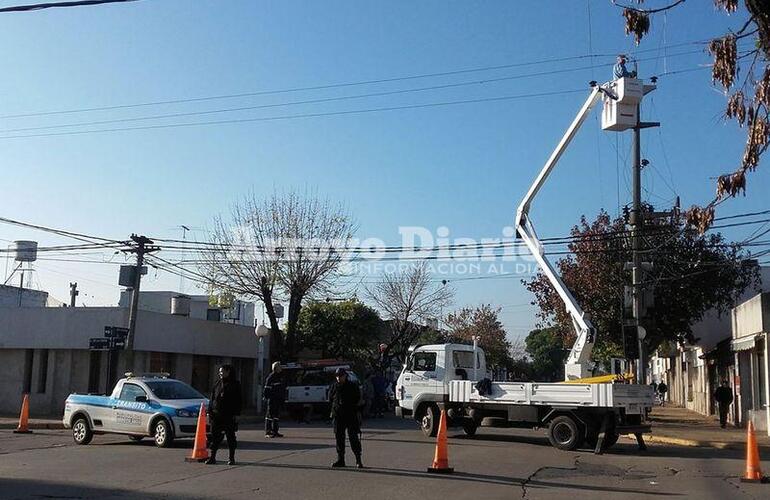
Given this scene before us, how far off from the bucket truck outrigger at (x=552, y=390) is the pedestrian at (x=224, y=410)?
7319mm

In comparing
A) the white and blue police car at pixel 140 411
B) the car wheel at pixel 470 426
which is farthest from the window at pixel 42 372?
the car wheel at pixel 470 426

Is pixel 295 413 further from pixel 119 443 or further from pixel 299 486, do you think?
pixel 299 486

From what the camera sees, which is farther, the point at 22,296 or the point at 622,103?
the point at 22,296

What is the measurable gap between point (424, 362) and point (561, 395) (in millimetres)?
4790

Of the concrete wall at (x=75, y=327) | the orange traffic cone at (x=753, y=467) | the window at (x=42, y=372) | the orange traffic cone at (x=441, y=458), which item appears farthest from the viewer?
the window at (x=42, y=372)

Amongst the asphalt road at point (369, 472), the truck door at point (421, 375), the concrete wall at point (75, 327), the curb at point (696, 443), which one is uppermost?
the concrete wall at point (75, 327)

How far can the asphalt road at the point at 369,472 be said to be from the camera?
11.6 meters

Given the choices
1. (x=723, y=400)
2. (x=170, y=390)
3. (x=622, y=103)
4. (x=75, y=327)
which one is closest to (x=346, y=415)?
(x=170, y=390)

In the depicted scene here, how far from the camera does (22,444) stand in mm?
19062

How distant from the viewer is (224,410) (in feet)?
48.9

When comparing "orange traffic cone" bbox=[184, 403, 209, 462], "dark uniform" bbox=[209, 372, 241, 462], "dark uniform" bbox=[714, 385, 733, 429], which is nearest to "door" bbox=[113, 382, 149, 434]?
"orange traffic cone" bbox=[184, 403, 209, 462]

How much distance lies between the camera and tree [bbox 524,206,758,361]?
3156cm

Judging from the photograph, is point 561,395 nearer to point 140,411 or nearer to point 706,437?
point 706,437

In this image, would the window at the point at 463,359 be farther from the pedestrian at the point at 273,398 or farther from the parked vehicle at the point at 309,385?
the parked vehicle at the point at 309,385
